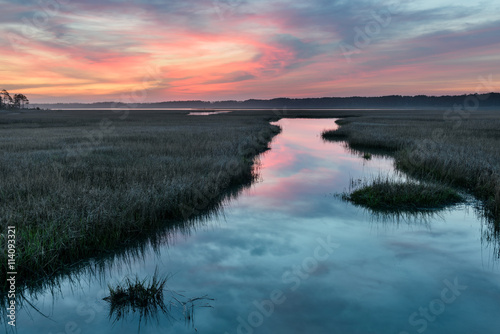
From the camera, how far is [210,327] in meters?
5.20

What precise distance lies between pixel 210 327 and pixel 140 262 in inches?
117

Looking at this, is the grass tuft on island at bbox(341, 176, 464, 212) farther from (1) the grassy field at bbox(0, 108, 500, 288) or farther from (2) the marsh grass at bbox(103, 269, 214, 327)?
(2) the marsh grass at bbox(103, 269, 214, 327)

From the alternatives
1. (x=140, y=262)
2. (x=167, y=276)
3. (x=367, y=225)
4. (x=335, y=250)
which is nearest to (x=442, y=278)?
(x=335, y=250)

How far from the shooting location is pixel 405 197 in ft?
38.2

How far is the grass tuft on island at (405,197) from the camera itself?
1138cm

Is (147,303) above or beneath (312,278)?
above

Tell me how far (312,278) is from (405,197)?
6857 millimetres

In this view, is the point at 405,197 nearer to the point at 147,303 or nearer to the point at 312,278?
the point at 312,278

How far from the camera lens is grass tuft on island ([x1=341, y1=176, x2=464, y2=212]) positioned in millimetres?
11375

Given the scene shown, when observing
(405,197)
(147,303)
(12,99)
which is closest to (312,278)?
(147,303)

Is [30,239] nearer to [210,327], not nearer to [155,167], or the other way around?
[210,327]

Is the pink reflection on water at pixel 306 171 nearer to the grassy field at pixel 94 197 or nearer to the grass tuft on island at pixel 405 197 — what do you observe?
the grassy field at pixel 94 197

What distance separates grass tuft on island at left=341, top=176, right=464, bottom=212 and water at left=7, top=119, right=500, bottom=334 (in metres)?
0.77

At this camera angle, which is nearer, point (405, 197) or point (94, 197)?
point (94, 197)
